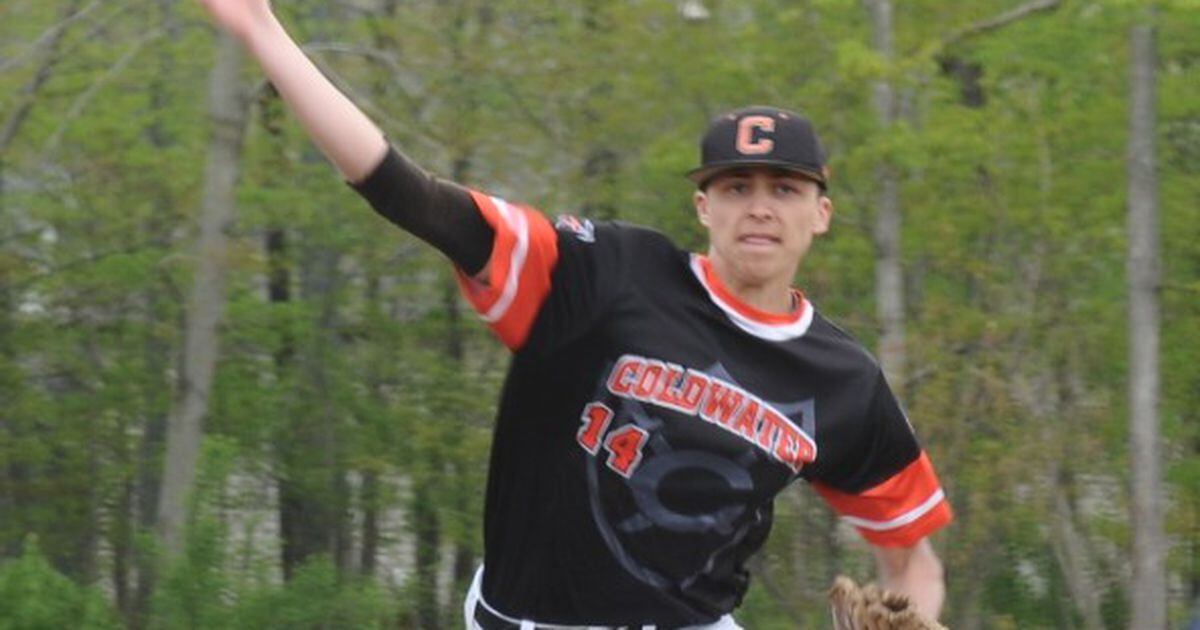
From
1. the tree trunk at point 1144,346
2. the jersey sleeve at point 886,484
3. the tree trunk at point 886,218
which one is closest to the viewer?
the jersey sleeve at point 886,484

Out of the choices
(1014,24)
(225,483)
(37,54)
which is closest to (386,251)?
(37,54)

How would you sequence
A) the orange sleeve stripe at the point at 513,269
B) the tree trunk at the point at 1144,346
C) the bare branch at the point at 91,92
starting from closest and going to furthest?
the orange sleeve stripe at the point at 513,269, the tree trunk at the point at 1144,346, the bare branch at the point at 91,92

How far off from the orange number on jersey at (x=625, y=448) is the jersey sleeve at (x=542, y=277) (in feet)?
0.66

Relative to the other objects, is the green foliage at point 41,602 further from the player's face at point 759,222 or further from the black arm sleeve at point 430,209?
the black arm sleeve at point 430,209

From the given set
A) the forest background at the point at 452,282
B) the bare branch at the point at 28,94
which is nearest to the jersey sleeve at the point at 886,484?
the forest background at the point at 452,282

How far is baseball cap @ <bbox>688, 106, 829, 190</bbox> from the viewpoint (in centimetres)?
417

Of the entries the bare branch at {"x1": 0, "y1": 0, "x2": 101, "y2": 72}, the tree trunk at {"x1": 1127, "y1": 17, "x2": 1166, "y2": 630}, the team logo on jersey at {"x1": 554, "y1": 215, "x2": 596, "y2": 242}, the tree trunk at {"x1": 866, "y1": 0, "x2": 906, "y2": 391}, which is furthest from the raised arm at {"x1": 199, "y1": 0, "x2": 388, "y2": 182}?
the bare branch at {"x1": 0, "y1": 0, "x2": 101, "y2": 72}

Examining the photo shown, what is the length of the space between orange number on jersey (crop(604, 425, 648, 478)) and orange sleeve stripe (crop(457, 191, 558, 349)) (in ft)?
0.87

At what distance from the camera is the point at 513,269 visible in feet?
12.8

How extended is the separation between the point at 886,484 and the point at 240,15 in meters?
1.84

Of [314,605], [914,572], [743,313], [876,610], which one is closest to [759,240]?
[743,313]

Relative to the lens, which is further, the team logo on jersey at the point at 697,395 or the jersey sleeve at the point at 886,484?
the jersey sleeve at the point at 886,484

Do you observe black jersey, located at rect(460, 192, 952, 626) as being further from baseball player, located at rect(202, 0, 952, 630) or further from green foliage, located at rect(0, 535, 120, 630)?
green foliage, located at rect(0, 535, 120, 630)

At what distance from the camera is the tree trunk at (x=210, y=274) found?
1189cm
